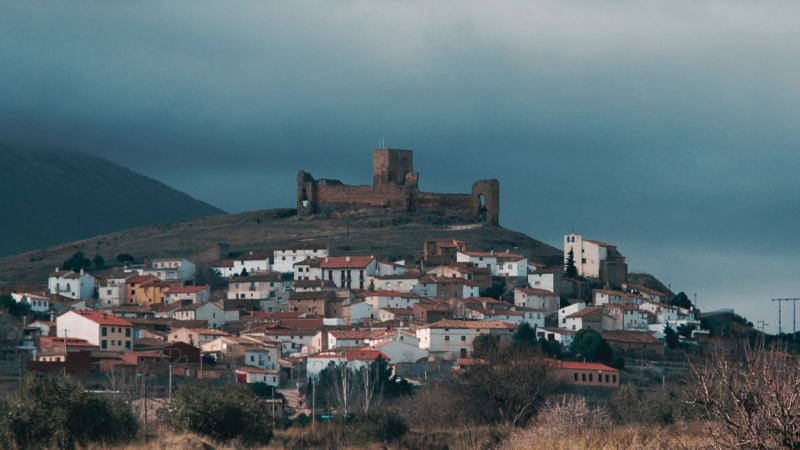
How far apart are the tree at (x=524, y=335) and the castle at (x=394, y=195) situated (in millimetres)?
31448

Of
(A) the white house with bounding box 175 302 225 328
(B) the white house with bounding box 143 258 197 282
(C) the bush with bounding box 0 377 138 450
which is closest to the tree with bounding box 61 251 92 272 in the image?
(B) the white house with bounding box 143 258 197 282

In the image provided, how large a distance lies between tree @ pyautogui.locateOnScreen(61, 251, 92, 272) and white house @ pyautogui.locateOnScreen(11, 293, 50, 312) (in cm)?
1072

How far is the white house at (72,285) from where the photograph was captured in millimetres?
78938

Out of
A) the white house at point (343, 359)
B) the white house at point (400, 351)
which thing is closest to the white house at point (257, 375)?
the white house at point (343, 359)

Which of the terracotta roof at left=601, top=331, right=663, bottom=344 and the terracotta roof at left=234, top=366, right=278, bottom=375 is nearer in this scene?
the terracotta roof at left=234, top=366, right=278, bottom=375

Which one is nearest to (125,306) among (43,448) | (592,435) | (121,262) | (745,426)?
(121,262)

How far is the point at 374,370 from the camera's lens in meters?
54.9

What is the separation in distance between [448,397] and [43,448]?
20.6 metres

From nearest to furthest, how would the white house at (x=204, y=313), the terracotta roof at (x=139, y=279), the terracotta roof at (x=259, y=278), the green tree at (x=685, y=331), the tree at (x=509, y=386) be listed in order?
the tree at (x=509, y=386)
the white house at (x=204, y=313)
the green tree at (x=685, y=331)
the terracotta roof at (x=259, y=278)
the terracotta roof at (x=139, y=279)

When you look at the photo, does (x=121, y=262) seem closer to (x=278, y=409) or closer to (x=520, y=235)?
(x=520, y=235)

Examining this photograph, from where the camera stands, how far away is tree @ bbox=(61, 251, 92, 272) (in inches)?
3360

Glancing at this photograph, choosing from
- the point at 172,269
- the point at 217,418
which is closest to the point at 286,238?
the point at 172,269

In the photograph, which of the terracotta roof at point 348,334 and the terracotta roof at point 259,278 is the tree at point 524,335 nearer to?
the terracotta roof at point 348,334

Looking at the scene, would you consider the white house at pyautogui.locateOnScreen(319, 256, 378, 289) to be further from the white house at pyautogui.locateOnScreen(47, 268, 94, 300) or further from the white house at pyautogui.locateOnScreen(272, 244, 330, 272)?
the white house at pyautogui.locateOnScreen(47, 268, 94, 300)
